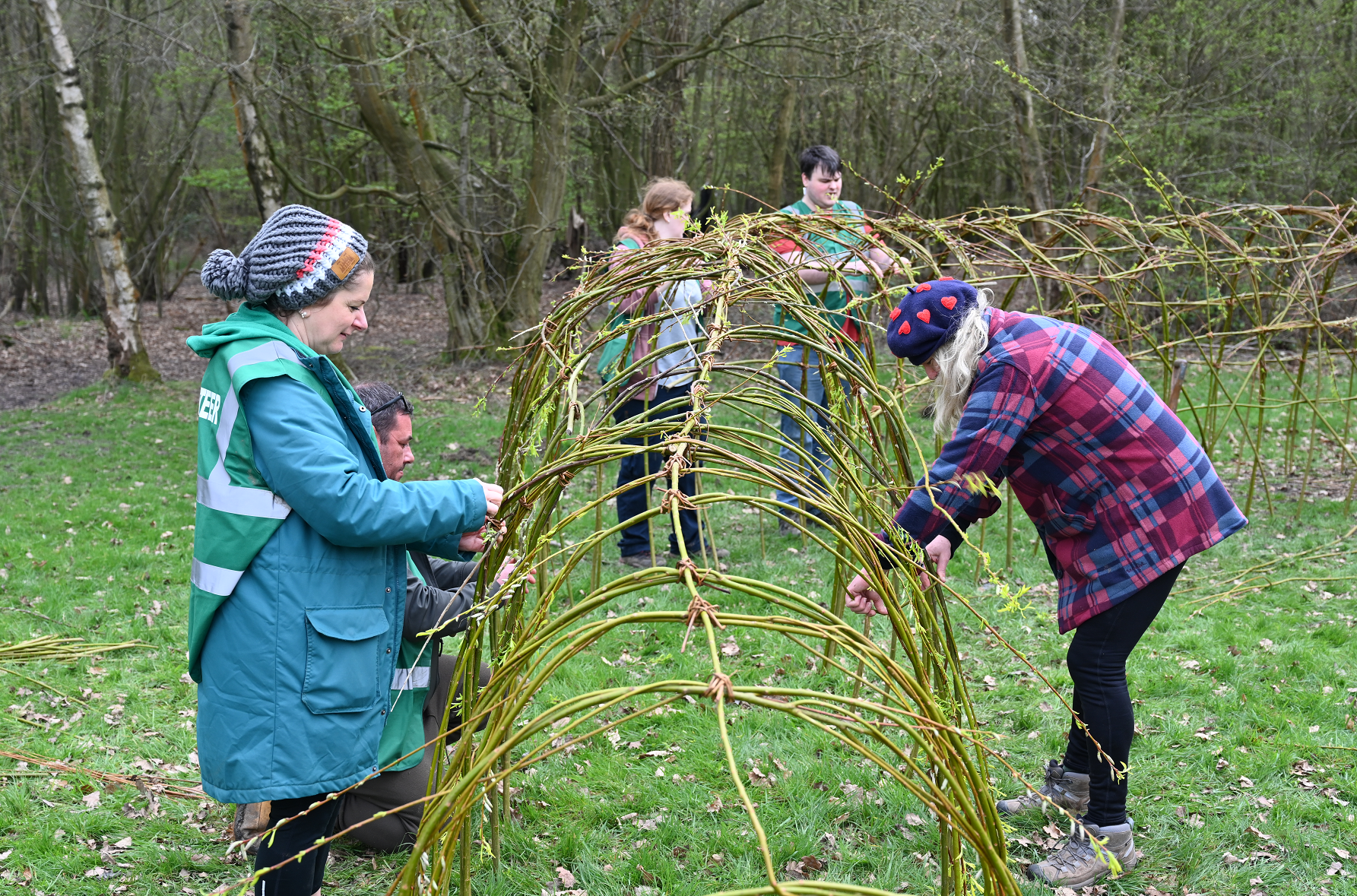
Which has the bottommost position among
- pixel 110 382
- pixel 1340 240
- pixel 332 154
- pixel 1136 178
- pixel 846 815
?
pixel 846 815

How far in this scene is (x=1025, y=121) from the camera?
10242 mm

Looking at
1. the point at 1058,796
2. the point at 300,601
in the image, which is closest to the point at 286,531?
the point at 300,601

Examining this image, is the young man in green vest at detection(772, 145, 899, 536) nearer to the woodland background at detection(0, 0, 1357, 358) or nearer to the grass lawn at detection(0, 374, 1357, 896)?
the grass lawn at detection(0, 374, 1357, 896)

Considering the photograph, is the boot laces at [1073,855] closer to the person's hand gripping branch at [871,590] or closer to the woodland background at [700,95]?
the person's hand gripping branch at [871,590]

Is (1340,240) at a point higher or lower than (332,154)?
lower

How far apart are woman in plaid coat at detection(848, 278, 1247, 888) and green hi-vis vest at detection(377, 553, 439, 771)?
1.14 metres

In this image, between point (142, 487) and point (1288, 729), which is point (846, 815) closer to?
point (1288, 729)

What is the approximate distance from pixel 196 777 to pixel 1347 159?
507 inches

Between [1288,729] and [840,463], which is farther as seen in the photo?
→ [1288,729]

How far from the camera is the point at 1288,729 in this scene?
3.51 m

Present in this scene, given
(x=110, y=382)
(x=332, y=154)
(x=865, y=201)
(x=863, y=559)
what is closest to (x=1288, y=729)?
(x=863, y=559)

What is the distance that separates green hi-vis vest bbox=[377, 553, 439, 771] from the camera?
2.49 metres

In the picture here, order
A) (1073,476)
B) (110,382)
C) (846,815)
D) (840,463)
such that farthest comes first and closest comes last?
(110,382)
(846,815)
(1073,476)
(840,463)

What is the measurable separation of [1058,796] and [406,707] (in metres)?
1.95
